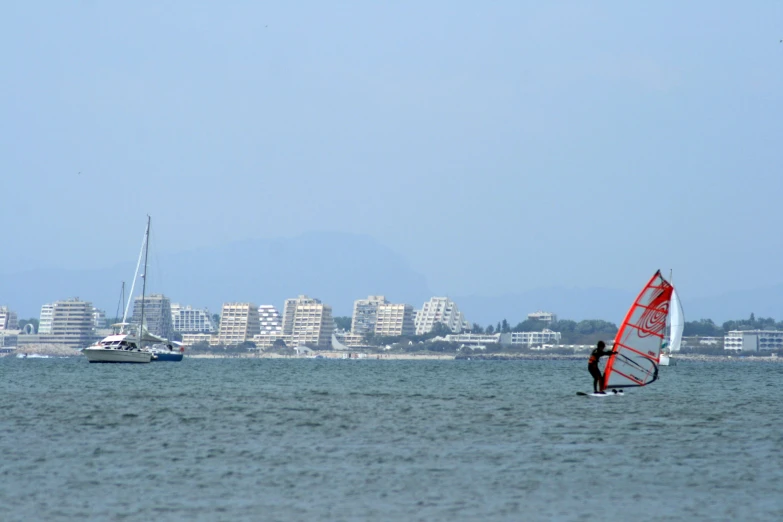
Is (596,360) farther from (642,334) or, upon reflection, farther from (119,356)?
(119,356)

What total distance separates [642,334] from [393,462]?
67.8 feet

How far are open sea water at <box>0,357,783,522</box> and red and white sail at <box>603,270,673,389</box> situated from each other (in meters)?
2.44

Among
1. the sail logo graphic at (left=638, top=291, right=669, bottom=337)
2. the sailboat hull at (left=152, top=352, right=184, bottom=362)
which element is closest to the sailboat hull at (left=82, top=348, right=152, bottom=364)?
the sailboat hull at (left=152, top=352, right=184, bottom=362)

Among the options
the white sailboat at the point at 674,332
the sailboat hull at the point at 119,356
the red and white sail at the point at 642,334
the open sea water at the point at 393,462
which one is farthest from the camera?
the white sailboat at the point at 674,332

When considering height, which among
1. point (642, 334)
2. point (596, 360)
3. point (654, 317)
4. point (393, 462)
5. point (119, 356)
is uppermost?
point (654, 317)

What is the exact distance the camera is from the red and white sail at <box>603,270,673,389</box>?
142ft

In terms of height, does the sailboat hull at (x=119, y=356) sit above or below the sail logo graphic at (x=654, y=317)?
below

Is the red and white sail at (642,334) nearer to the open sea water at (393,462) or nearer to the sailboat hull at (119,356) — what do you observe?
the open sea water at (393,462)

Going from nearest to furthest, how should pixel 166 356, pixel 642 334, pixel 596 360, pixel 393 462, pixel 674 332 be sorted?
pixel 393 462 → pixel 642 334 → pixel 596 360 → pixel 674 332 → pixel 166 356

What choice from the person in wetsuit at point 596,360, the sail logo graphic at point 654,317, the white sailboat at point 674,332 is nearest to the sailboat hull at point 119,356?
the white sailboat at point 674,332

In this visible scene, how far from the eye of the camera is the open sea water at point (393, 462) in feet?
65.8

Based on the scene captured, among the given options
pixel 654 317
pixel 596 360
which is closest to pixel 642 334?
pixel 654 317

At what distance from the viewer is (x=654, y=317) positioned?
145 feet

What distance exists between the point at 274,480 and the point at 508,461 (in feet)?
19.1
